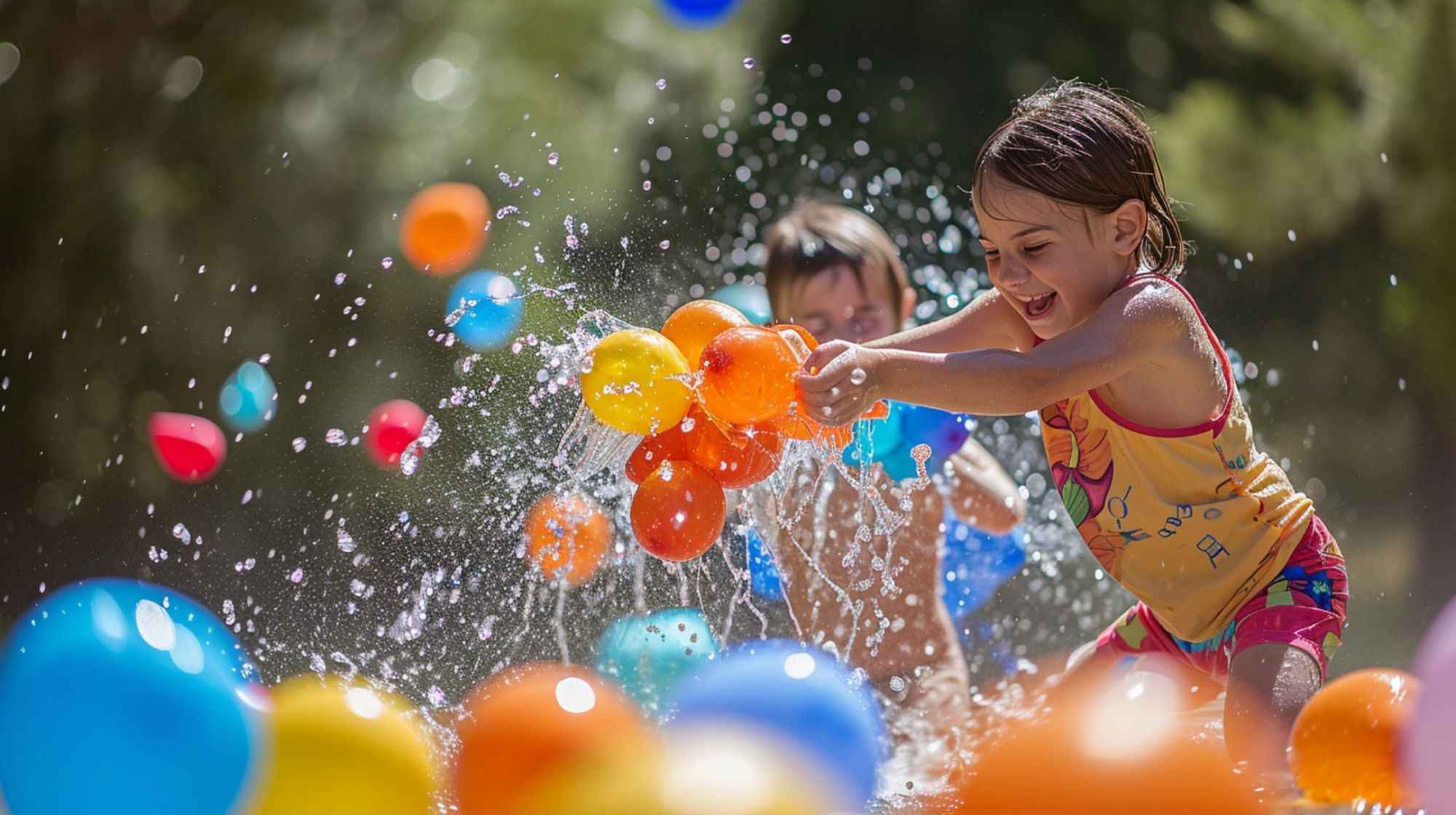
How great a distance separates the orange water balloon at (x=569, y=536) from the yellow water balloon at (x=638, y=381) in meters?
0.67

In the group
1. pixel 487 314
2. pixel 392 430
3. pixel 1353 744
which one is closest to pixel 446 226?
pixel 392 430

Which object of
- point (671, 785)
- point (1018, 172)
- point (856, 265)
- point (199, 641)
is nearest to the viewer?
point (671, 785)

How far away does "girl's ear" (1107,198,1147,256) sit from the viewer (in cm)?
220

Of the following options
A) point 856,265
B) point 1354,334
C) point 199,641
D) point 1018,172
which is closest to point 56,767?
point 199,641

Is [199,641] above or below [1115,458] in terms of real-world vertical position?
below

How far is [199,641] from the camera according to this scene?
5.86 ft

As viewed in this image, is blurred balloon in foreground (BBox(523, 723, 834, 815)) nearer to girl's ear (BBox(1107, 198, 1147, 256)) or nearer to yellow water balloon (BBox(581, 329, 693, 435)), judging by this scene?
yellow water balloon (BBox(581, 329, 693, 435))

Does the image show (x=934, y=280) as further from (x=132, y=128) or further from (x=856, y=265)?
(x=132, y=128)

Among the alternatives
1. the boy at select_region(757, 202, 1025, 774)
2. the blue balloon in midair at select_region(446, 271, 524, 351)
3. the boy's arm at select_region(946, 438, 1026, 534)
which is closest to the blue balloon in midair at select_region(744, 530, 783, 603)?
the boy at select_region(757, 202, 1025, 774)

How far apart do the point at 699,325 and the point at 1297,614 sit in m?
1.07

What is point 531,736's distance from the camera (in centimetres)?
191

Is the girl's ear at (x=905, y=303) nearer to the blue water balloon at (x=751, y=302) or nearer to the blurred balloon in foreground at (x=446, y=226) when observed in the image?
the blue water balloon at (x=751, y=302)

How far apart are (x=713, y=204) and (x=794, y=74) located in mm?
756

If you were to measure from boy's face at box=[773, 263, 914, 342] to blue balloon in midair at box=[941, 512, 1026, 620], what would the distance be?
559 millimetres
